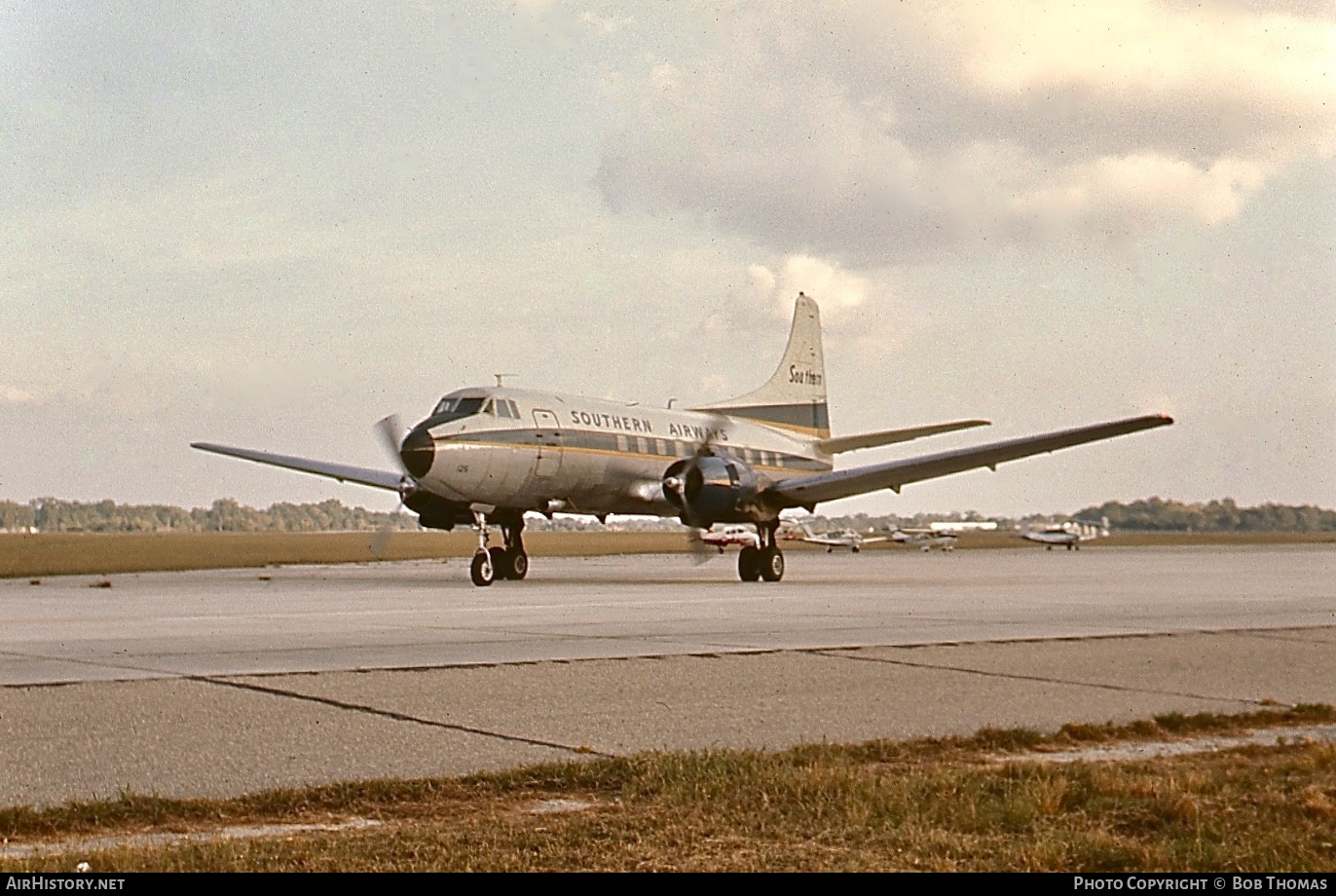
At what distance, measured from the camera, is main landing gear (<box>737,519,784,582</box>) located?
33656mm

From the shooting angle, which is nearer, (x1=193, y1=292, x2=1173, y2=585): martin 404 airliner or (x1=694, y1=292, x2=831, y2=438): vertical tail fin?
(x1=193, y1=292, x2=1173, y2=585): martin 404 airliner

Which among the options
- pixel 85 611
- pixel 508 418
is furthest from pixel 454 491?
pixel 85 611

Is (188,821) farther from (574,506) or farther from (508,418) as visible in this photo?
(574,506)

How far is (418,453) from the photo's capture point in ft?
97.1

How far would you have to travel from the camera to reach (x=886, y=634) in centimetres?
1650

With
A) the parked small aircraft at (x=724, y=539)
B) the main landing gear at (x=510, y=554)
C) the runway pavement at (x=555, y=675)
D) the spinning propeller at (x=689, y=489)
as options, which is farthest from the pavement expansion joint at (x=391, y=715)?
the parked small aircraft at (x=724, y=539)

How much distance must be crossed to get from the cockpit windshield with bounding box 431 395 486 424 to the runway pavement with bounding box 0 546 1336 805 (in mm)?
7091

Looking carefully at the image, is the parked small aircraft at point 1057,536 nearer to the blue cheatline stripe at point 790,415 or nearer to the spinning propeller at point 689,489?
the blue cheatline stripe at point 790,415

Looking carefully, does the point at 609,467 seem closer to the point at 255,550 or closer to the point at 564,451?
the point at 564,451

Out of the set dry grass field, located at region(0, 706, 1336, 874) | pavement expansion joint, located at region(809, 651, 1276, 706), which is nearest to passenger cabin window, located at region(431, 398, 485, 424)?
pavement expansion joint, located at region(809, 651, 1276, 706)

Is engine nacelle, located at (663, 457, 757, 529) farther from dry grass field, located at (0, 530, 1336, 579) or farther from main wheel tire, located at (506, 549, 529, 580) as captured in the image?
dry grass field, located at (0, 530, 1336, 579)

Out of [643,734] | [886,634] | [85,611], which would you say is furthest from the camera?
[85,611]

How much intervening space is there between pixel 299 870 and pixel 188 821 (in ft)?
4.63

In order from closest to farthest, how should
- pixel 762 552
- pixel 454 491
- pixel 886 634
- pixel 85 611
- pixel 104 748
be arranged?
pixel 104 748 < pixel 886 634 < pixel 85 611 < pixel 454 491 < pixel 762 552
